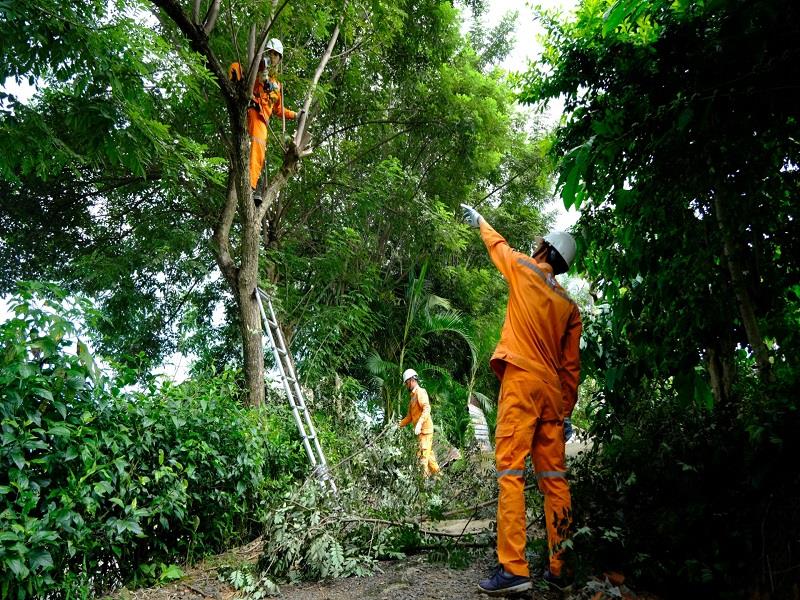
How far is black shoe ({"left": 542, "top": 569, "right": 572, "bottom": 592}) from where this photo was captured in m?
3.30

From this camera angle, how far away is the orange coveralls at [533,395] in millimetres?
3408

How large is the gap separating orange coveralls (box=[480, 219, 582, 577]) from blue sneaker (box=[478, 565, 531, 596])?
0.03 m

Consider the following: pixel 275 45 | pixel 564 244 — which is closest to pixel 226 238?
pixel 275 45

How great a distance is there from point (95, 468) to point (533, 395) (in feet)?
8.77

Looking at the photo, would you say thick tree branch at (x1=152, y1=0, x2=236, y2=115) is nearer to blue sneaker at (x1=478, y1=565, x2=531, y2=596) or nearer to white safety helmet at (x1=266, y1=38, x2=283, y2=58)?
white safety helmet at (x1=266, y1=38, x2=283, y2=58)

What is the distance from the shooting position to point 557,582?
345cm

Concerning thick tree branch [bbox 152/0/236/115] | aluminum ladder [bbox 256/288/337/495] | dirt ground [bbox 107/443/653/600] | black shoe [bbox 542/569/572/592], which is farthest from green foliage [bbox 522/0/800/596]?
thick tree branch [bbox 152/0/236/115]

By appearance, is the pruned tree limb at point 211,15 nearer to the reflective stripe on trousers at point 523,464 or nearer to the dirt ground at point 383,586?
the reflective stripe on trousers at point 523,464

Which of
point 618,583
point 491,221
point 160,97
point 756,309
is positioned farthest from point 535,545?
point 491,221

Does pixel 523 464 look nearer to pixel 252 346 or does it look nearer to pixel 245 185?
pixel 252 346

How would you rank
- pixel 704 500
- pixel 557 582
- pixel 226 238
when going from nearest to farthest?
pixel 704 500 → pixel 557 582 → pixel 226 238

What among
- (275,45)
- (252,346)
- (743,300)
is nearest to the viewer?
(743,300)

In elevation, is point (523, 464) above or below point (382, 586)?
above

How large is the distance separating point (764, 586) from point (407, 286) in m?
12.1
